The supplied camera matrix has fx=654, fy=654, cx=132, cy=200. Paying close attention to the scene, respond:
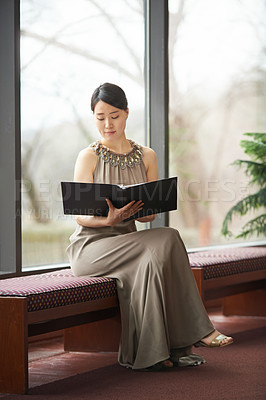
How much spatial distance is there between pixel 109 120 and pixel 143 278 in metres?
0.86

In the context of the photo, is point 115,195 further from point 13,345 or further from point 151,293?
point 13,345

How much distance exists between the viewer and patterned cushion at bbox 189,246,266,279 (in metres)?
3.79

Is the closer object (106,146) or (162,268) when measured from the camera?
(162,268)

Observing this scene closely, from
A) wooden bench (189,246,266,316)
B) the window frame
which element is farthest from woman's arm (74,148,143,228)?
wooden bench (189,246,266,316)

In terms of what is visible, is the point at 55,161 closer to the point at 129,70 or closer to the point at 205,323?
the point at 129,70

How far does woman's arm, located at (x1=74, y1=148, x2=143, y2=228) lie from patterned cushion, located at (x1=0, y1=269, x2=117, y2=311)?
0.27m

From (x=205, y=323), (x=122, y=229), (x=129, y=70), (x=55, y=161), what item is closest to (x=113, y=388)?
(x=205, y=323)

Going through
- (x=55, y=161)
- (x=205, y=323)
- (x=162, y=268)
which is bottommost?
(x=205, y=323)

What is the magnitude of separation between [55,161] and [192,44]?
187 centimetres

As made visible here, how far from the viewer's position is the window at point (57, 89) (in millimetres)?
3844

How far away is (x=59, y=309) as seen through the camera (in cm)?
281

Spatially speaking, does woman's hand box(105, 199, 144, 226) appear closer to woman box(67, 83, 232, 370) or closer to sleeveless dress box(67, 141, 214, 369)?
woman box(67, 83, 232, 370)

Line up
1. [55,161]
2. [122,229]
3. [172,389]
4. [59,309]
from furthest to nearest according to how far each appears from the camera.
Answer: [55,161] → [122,229] → [59,309] → [172,389]

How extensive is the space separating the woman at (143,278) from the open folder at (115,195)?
0.04 metres
